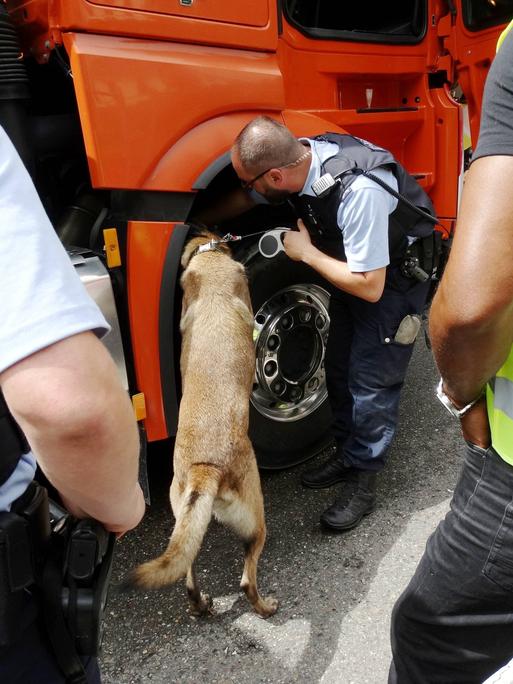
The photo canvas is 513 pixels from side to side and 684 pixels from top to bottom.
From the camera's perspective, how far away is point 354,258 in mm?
2518

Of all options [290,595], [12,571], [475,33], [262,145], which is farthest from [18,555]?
[475,33]

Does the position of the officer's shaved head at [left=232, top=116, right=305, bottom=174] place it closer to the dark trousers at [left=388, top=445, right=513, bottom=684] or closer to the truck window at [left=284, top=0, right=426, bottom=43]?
the truck window at [left=284, top=0, right=426, bottom=43]

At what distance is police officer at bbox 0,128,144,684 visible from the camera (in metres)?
0.85

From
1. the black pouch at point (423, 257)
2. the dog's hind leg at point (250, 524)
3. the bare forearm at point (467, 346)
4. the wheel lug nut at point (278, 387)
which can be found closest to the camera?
the bare forearm at point (467, 346)

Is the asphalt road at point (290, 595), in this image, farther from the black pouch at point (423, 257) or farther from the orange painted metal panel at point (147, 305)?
the black pouch at point (423, 257)

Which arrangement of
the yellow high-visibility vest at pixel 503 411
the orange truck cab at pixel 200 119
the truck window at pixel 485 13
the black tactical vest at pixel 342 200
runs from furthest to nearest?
the truck window at pixel 485 13
the black tactical vest at pixel 342 200
the orange truck cab at pixel 200 119
the yellow high-visibility vest at pixel 503 411

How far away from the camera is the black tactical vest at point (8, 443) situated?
1000 millimetres

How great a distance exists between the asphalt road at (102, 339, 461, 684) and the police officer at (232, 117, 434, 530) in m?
0.17

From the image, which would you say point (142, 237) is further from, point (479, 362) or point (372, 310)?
point (479, 362)

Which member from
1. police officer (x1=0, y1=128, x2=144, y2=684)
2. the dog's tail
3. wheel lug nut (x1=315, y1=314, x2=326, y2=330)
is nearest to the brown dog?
the dog's tail

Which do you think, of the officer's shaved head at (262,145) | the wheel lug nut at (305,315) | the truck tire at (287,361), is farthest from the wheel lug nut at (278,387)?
the officer's shaved head at (262,145)

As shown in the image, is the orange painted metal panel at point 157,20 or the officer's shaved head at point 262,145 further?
the officer's shaved head at point 262,145

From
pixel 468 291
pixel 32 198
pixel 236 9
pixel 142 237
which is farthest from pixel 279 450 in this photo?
pixel 32 198

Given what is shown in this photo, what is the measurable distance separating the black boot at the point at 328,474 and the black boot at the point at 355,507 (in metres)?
0.20
